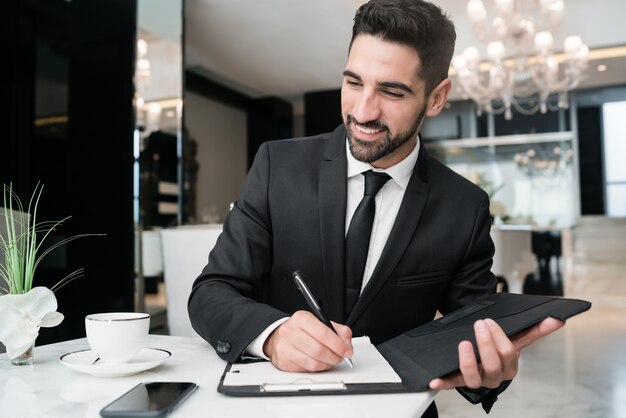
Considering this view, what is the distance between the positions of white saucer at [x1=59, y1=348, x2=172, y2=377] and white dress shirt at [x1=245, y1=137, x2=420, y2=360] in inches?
19.1

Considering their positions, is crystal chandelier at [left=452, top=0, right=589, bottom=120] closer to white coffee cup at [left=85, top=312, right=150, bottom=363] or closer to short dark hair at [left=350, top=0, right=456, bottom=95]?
short dark hair at [left=350, top=0, right=456, bottom=95]

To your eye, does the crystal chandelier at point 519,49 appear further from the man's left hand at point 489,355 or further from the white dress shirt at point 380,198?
the man's left hand at point 489,355

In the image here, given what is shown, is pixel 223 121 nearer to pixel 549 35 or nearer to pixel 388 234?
pixel 549 35

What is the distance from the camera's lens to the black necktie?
111cm

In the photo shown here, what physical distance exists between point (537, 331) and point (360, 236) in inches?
17.6

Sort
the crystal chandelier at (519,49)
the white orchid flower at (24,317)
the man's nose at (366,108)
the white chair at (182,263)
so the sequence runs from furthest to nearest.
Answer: the crystal chandelier at (519,49), the white chair at (182,263), the man's nose at (366,108), the white orchid flower at (24,317)

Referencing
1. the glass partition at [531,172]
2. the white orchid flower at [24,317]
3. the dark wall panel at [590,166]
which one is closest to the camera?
the white orchid flower at [24,317]

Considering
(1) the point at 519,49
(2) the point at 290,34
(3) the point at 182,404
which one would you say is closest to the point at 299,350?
(3) the point at 182,404

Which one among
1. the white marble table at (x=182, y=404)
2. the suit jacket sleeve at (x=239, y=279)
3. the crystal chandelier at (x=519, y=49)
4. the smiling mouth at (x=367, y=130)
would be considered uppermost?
the crystal chandelier at (x=519, y=49)

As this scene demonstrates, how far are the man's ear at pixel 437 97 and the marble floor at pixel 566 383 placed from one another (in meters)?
1.97

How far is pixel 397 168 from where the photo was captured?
1.17m

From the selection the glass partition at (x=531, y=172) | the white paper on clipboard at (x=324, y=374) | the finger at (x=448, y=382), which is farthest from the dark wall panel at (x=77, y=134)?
the glass partition at (x=531, y=172)

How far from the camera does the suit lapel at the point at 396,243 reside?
3.54 ft

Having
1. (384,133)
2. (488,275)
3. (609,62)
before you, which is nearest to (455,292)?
(488,275)
